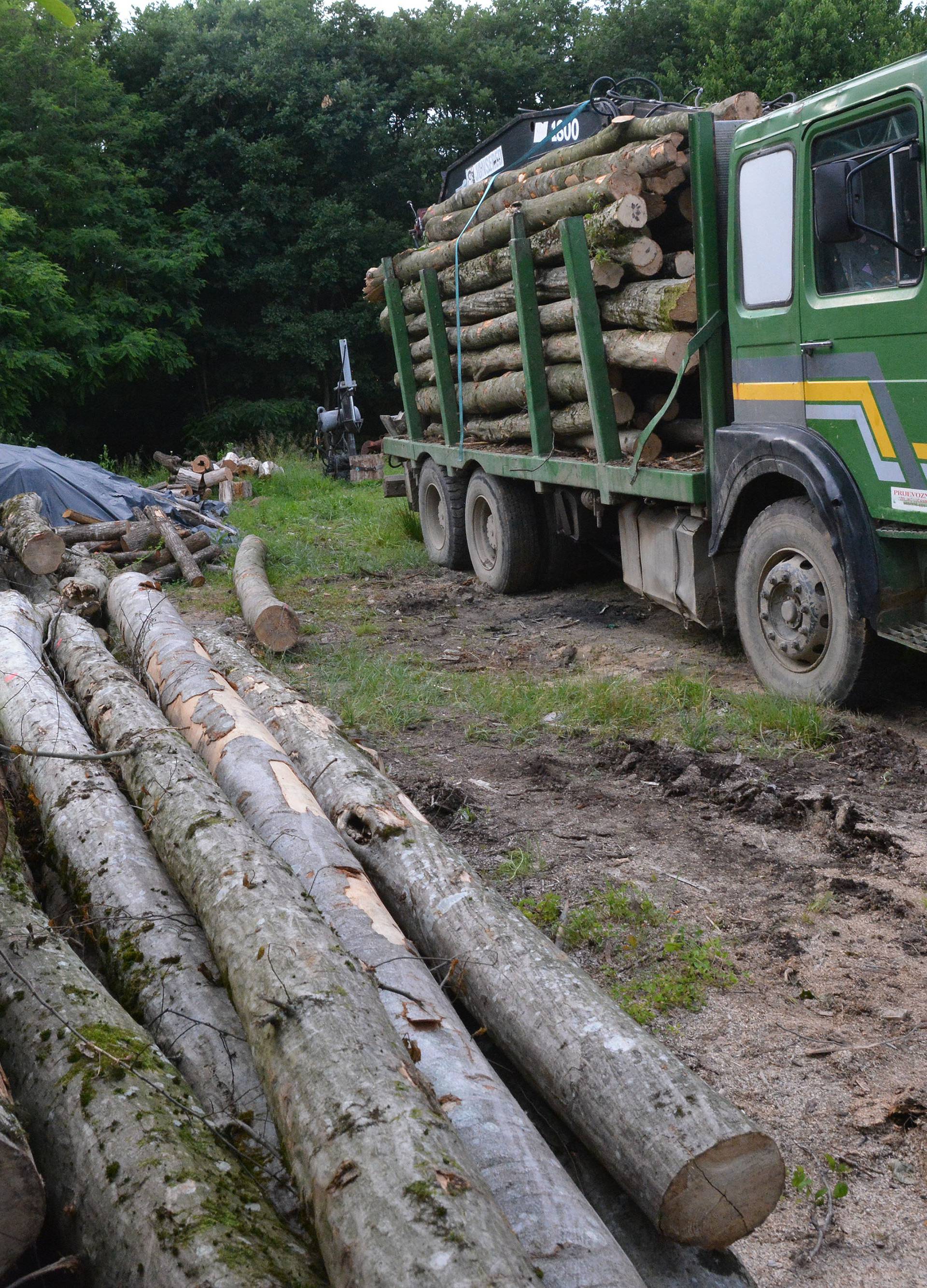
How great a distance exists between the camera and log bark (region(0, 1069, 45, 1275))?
1.86 m

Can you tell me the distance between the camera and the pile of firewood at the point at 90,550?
8656mm

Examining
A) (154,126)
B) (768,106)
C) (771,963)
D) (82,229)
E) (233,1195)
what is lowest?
(771,963)

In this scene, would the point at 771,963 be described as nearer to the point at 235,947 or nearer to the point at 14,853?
the point at 235,947

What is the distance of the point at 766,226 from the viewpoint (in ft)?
18.6

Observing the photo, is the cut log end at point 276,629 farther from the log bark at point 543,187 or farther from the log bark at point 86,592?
the log bark at point 543,187

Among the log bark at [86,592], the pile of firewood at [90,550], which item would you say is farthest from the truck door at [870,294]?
the pile of firewood at [90,550]

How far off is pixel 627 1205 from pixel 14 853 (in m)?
2.16

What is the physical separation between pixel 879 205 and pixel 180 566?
8023mm

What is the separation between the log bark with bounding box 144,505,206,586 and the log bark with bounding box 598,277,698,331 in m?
5.36

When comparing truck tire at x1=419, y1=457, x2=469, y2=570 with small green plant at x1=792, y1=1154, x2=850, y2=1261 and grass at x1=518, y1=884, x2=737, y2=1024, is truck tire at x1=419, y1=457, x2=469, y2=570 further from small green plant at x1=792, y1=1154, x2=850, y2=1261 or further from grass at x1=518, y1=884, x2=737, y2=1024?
small green plant at x1=792, y1=1154, x2=850, y2=1261

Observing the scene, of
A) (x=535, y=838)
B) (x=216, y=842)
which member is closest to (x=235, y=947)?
(x=216, y=842)

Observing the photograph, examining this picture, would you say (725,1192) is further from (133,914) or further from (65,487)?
(65,487)

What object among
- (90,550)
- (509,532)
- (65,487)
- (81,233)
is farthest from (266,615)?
(81,233)

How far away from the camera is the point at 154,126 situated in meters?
24.3
